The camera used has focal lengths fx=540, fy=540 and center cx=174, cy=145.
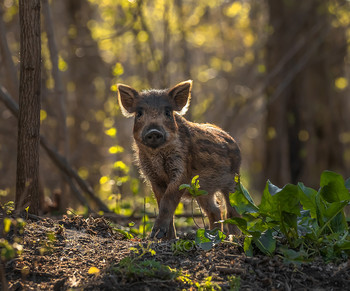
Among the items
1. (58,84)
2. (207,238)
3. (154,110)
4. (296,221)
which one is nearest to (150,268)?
(207,238)

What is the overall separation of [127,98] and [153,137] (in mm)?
1174

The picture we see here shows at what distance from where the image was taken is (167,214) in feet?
20.6

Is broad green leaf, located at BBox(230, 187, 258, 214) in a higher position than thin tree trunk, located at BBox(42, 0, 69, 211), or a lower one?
lower

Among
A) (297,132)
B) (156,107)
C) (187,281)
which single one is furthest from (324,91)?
(187,281)

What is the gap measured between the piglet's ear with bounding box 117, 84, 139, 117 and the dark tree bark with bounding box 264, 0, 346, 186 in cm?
722

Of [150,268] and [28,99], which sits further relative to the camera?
[28,99]

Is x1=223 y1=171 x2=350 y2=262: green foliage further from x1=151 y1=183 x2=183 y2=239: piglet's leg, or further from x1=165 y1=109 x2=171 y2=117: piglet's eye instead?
x1=165 y1=109 x2=171 y2=117: piglet's eye

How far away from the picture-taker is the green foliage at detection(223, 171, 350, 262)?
15.4 feet

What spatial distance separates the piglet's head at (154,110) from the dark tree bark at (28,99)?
4.72 feet

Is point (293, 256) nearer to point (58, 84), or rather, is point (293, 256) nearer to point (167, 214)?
point (167, 214)

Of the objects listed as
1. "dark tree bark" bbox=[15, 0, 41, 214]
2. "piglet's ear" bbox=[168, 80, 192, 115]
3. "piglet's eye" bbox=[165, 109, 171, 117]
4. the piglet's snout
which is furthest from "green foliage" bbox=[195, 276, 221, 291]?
"piglet's ear" bbox=[168, 80, 192, 115]

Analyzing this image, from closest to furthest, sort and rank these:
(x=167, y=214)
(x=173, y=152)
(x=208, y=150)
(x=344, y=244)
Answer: (x=344, y=244) → (x=167, y=214) → (x=173, y=152) → (x=208, y=150)

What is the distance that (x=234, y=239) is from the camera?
5105mm

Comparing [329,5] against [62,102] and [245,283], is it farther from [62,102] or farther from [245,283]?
[245,283]
